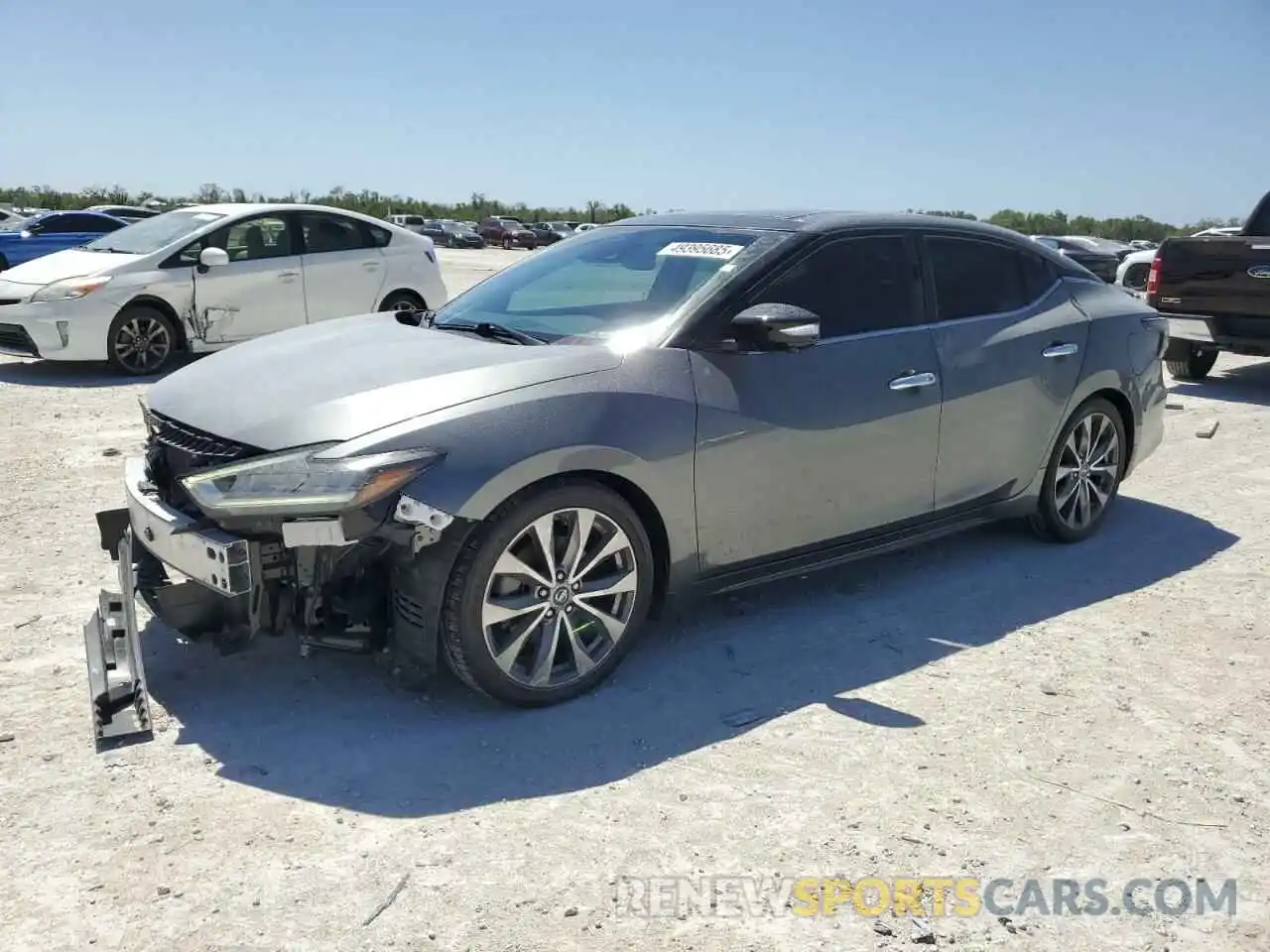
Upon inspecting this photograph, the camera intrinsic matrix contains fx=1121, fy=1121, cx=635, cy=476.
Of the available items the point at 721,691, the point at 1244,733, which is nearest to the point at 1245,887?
the point at 1244,733

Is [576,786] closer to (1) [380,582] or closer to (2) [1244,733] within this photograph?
(1) [380,582]

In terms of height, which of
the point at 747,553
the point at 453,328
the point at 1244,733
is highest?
the point at 453,328

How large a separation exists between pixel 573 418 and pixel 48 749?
1.90m

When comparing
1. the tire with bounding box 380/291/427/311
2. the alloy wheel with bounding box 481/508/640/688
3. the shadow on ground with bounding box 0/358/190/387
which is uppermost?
the tire with bounding box 380/291/427/311

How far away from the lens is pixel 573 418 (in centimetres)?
365

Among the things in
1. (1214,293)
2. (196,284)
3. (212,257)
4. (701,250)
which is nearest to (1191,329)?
(1214,293)

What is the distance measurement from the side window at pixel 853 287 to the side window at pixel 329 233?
23.8 ft

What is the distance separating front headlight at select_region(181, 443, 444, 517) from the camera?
329cm

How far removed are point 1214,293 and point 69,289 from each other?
9885mm

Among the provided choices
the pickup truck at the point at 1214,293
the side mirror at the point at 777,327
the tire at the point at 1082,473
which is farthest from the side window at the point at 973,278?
the pickup truck at the point at 1214,293

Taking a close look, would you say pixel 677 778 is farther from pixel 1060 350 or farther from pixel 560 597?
pixel 1060 350

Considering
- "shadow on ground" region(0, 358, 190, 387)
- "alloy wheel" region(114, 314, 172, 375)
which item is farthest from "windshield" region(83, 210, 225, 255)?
"shadow on ground" region(0, 358, 190, 387)

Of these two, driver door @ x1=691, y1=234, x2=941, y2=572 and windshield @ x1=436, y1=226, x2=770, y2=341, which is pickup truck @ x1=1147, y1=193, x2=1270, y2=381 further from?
windshield @ x1=436, y1=226, x2=770, y2=341

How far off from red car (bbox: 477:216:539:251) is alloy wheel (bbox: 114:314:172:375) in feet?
151
